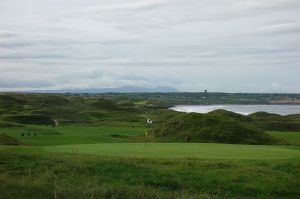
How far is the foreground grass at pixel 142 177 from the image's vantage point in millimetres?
14125

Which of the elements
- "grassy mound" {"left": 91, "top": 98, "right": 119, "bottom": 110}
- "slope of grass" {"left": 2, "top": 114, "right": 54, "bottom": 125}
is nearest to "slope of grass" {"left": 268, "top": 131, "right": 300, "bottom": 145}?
"slope of grass" {"left": 2, "top": 114, "right": 54, "bottom": 125}

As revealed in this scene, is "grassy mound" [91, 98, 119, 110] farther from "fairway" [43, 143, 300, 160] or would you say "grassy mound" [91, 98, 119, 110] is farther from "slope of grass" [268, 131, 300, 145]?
"fairway" [43, 143, 300, 160]

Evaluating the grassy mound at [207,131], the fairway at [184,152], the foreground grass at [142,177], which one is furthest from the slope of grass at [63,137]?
the foreground grass at [142,177]

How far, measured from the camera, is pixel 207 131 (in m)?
41.8

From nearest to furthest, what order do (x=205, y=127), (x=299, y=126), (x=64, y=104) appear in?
(x=205, y=127), (x=299, y=126), (x=64, y=104)

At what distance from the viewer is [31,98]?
124750mm

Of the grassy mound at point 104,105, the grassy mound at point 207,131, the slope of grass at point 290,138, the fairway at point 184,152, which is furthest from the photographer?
the grassy mound at point 104,105

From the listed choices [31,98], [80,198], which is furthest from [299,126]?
[31,98]

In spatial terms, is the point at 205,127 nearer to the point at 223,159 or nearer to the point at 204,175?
the point at 223,159

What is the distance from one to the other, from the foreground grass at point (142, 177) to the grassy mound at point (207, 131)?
18865 mm

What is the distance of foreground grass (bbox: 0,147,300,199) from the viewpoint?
14125 millimetres

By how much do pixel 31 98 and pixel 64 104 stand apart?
390 inches

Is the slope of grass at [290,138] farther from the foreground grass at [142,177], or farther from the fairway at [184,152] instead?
the foreground grass at [142,177]

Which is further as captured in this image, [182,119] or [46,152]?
[182,119]
